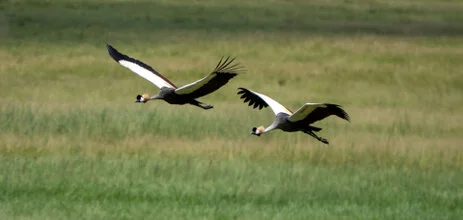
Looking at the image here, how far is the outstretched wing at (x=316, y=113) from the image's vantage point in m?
7.31

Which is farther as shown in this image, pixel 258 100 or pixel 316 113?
pixel 258 100

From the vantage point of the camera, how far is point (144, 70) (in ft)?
25.5

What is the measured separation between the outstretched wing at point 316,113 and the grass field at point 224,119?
5.51 m

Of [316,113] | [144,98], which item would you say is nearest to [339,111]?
[316,113]

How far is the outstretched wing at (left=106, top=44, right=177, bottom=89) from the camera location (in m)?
7.43

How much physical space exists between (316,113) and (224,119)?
12.0 meters

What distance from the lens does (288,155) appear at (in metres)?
16.7

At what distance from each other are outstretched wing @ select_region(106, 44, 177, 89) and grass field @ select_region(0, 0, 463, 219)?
4.83 metres

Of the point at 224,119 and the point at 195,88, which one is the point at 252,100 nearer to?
the point at 195,88

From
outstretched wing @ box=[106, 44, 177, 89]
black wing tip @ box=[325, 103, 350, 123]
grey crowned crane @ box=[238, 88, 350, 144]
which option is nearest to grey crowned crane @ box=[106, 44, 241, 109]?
outstretched wing @ box=[106, 44, 177, 89]

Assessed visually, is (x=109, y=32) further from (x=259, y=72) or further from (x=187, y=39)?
(x=259, y=72)

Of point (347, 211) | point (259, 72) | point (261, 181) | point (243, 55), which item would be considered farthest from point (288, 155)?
point (243, 55)

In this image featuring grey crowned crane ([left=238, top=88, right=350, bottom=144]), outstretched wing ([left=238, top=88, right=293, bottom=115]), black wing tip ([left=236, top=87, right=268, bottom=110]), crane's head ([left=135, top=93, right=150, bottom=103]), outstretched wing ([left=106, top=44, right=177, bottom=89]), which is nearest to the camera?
crane's head ([left=135, top=93, right=150, bottom=103])

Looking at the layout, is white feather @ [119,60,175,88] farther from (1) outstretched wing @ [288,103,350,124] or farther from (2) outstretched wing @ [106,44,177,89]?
(1) outstretched wing @ [288,103,350,124]
